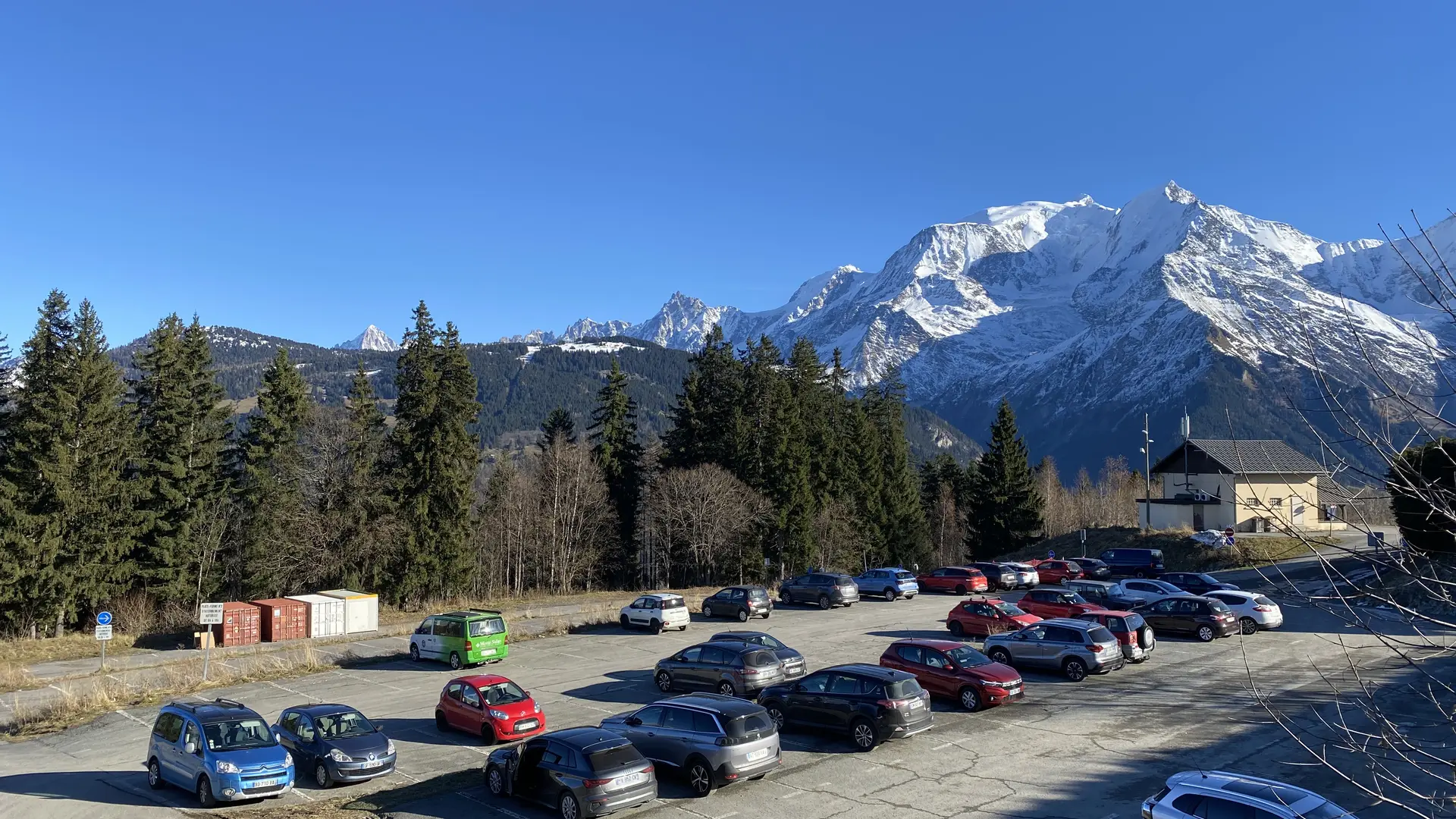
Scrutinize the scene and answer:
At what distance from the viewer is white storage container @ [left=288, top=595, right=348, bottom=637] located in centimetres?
4053

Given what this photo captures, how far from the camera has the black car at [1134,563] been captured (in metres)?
51.9

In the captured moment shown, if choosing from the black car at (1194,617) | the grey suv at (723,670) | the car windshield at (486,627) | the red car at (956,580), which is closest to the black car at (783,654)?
the grey suv at (723,670)

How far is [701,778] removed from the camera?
1673cm

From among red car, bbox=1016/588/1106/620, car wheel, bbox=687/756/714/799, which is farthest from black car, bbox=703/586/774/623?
car wheel, bbox=687/756/714/799

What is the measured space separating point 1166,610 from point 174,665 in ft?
122

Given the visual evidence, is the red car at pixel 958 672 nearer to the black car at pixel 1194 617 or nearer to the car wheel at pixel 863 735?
the car wheel at pixel 863 735

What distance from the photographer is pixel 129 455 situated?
156ft

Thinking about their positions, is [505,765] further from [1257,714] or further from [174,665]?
[174,665]

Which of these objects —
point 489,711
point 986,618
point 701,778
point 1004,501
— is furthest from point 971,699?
point 1004,501

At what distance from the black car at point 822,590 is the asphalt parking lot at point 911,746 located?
1193 centimetres

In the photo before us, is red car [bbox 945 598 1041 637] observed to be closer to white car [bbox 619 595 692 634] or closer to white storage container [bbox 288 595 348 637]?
white car [bbox 619 595 692 634]

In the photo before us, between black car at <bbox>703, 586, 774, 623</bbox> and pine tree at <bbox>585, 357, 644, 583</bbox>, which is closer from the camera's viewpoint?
black car at <bbox>703, 586, 774, 623</bbox>

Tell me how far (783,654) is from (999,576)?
1102 inches

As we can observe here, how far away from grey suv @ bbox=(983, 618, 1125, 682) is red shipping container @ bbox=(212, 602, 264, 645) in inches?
1247
